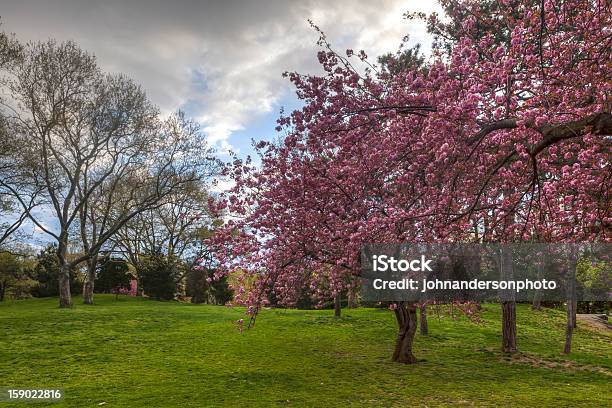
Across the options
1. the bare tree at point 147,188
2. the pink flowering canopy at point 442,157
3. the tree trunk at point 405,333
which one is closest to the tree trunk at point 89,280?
the bare tree at point 147,188

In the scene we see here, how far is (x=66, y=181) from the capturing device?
28781 mm

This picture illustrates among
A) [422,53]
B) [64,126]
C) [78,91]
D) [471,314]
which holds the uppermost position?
[422,53]

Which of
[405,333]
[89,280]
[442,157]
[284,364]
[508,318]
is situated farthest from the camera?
[89,280]

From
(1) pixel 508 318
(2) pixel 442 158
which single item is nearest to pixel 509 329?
(1) pixel 508 318

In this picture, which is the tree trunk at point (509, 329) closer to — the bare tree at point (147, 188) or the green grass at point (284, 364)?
the green grass at point (284, 364)

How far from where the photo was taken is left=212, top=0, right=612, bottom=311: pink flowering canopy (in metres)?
7.27

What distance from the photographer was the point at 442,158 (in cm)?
717

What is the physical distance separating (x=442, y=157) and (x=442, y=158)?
156 mm

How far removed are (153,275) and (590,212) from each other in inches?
1311

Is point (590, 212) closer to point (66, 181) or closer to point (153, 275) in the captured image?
point (66, 181)

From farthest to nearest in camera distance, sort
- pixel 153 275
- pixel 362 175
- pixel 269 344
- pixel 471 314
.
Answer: pixel 153 275 → pixel 269 344 → pixel 362 175 → pixel 471 314

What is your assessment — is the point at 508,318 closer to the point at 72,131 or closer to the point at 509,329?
the point at 509,329

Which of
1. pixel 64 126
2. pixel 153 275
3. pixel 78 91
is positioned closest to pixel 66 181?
pixel 64 126

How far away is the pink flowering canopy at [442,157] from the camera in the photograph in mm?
7270
